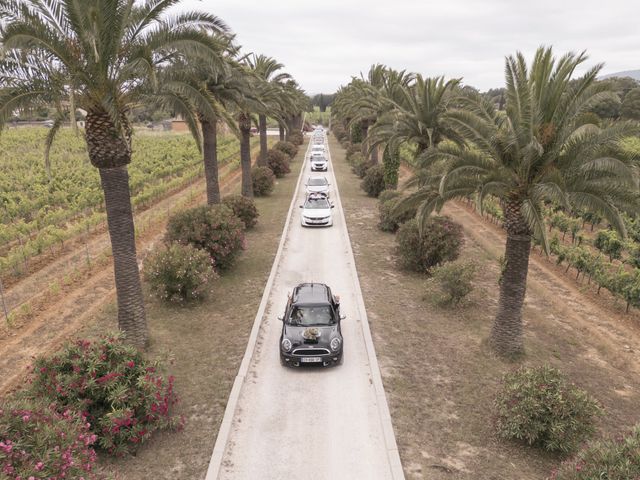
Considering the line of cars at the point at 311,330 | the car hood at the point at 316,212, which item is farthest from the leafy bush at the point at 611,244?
the line of cars at the point at 311,330

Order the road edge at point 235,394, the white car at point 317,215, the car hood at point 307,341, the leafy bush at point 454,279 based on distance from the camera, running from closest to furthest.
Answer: the road edge at point 235,394 → the car hood at point 307,341 → the leafy bush at point 454,279 → the white car at point 317,215

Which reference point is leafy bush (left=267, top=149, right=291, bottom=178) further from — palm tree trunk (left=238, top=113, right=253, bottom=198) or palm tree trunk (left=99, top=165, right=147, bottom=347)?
palm tree trunk (left=99, top=165, right=147, bottom=347)

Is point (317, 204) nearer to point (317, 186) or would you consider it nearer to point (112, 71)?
point (317, 186)

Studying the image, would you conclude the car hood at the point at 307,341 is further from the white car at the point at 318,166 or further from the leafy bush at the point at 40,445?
the white car at the point at 318,166

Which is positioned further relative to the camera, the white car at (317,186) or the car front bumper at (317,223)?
the white car at (317,186)

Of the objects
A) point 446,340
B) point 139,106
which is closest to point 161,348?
point 139,106

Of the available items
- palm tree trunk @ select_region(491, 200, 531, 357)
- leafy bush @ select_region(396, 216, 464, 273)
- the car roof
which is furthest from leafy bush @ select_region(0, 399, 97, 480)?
leafy bush @ select_region(396, 216, 464, 273)

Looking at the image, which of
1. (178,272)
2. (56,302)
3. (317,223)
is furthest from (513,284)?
(56,302)
